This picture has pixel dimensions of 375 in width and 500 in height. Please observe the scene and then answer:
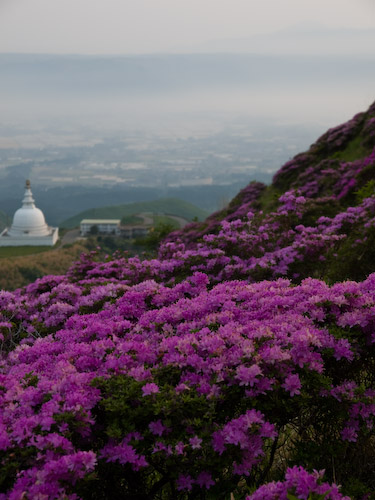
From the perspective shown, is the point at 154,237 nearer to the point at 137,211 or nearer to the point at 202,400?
the point at 202,400

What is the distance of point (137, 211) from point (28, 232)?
64521mm

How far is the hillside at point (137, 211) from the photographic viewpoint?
557 ft

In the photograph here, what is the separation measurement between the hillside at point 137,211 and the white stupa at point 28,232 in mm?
48719

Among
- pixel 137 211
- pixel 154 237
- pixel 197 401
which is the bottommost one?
pixel 137 211

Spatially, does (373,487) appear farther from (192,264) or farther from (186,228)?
(186,228)

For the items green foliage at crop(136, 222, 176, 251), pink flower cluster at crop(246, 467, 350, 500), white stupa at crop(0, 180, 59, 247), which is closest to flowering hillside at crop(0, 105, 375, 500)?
pink flower cluster at crop(246, 467, 350, 500)

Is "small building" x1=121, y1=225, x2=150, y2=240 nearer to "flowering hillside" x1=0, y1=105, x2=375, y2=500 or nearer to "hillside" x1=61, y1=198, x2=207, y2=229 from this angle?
"hillside" x1=61, y1=198, x2=207, y2=229

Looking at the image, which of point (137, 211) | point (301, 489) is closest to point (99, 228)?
point (137, 211)

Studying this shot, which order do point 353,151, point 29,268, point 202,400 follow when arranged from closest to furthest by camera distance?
1. point 202,400
2. point 353,151
3. point 29,268

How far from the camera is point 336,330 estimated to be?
426 cm

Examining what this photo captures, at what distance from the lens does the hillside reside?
557 ft

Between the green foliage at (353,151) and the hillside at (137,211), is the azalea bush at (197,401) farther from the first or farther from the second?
the hillside at (137,211)

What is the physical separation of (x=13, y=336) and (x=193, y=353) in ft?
12.0

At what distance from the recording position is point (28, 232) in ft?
373
